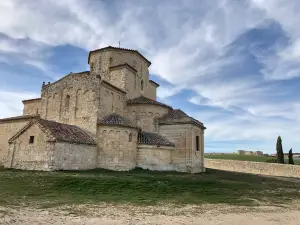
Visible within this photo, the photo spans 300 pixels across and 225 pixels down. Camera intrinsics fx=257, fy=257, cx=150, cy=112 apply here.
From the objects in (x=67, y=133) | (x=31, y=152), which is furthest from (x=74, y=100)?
(x=31, y=152)

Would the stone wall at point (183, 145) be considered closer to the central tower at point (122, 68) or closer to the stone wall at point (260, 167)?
the central tower at point (122, 68)

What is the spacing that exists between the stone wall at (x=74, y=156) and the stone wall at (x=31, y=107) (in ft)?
31.0

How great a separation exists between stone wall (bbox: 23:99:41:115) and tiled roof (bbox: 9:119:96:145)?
24.9 ft

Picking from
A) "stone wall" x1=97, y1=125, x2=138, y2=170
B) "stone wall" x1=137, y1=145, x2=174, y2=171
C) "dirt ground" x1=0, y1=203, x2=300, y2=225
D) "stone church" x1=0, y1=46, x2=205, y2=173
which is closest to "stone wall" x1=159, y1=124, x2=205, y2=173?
"stone church" x1=0, y1=46, x2=205, y2=173

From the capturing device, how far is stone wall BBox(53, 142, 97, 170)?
16125 millimetres

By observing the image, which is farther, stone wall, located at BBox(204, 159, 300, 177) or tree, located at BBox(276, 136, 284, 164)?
tree, located at BBox(276, 136, 284, 164)

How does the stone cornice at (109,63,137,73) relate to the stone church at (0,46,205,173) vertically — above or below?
above

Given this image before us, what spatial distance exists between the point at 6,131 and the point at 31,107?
11.8 ft

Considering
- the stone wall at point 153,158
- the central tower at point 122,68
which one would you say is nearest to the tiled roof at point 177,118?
the stone wall at point 153,158

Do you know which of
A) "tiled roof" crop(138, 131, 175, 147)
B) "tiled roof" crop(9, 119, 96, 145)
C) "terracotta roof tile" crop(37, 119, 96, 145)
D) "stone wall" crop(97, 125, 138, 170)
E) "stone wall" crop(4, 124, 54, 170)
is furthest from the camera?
"tiled roof" crop(138, 131, 175, 147)

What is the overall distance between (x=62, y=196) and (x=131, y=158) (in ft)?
30.7

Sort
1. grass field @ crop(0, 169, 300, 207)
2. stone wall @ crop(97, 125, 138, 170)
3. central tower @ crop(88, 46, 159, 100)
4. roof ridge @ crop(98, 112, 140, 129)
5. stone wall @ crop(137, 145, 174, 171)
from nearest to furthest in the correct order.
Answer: grass field @ crop(0, 169, 300, 207), stone wall @ crop(97, 125, 138, 170), roof ridge @ crop(98, 112, 140, 129), stone wall @ crop(137, 145, 174, 171), central tower @ crop(88, 46, 159, 100)

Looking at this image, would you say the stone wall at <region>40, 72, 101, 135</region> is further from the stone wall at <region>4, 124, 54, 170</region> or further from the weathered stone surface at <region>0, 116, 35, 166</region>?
the stone wall at <region>4, 124, 54, 170</region>

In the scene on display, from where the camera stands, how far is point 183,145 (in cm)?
2131
